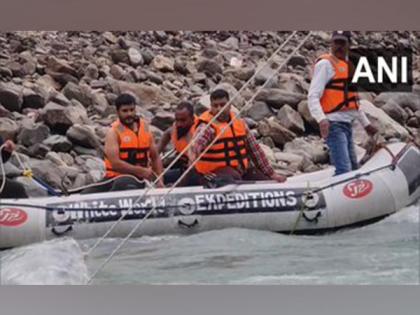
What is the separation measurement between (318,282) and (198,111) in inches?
33.3

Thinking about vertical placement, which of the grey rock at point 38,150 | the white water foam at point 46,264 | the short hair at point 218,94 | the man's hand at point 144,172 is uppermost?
the short hair at point 218,94

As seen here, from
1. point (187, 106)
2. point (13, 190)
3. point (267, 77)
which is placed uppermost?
point (267, 77)

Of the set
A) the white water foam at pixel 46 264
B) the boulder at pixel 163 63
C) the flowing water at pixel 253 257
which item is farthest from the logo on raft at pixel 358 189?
the white water foam at pixel 46 264

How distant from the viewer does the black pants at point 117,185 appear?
5.69 meters

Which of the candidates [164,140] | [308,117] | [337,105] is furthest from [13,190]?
[337,105]

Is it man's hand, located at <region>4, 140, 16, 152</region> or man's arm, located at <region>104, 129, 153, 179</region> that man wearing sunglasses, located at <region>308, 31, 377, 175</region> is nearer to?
man's arm, located at <region>104, 129, 153, 179</region>

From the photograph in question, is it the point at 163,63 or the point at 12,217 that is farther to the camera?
the point at 163,63

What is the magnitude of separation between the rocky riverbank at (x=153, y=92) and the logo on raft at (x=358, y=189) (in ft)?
0.49

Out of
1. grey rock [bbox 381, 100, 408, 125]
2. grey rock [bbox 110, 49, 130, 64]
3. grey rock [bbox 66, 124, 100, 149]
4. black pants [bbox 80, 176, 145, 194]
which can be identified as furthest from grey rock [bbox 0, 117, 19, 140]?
grey rock [bbox 381, 100, 408, 125]

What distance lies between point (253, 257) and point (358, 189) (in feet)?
1.66

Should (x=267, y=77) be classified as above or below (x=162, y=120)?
above

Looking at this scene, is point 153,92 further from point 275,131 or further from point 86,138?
point 275,131

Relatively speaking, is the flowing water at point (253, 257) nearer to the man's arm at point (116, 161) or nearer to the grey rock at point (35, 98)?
the man's arm at point (116, 161)

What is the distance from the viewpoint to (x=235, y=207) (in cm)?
568
